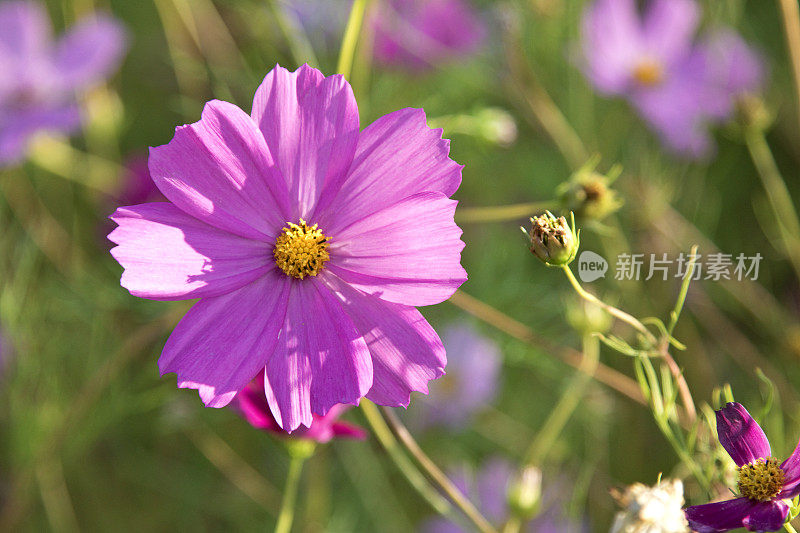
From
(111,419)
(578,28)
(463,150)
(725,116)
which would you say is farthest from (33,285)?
(725,116)

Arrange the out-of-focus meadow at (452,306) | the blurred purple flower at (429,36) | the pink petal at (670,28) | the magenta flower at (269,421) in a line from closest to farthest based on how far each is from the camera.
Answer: the magenta flower at (269,421) < the out-of-focus meadow at (452,306) < the blurred purple flower at (429,36) < the pink petal at (670,28)

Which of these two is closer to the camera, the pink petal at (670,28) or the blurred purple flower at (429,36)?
the blurred purple flower at (429,36)

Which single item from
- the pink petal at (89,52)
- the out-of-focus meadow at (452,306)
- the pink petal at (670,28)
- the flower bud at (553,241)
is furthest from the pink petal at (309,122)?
the pink petal at (670,28)

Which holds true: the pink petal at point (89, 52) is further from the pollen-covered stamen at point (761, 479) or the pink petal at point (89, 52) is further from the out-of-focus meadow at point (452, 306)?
the pollen-covered stamen at point (761, 479)


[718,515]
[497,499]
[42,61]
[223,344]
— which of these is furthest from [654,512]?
[42,61]

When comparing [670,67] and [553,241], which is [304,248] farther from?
[670,67]

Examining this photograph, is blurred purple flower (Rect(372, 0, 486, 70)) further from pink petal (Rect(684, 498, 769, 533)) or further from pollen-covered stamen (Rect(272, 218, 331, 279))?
pink petal (Rect(684, 498, 769, 533))

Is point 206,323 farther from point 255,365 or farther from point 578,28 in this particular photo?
point 578,28
